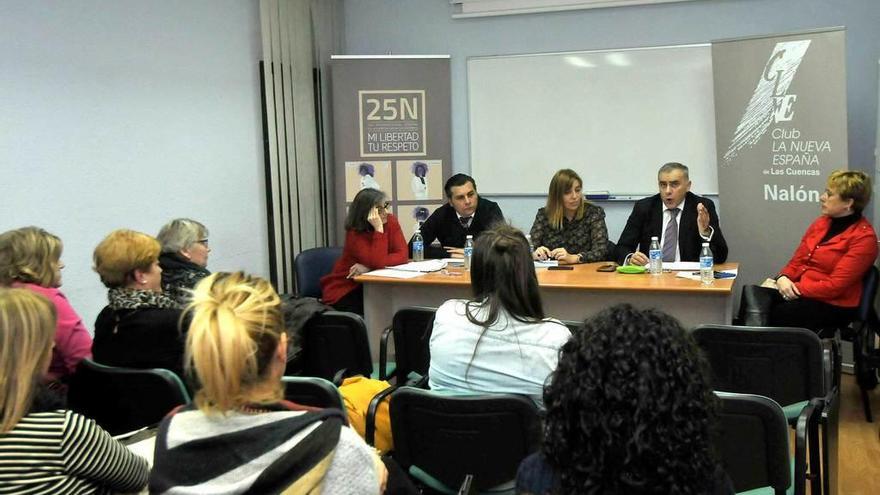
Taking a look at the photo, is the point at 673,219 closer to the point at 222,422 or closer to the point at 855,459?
the point at 855,459

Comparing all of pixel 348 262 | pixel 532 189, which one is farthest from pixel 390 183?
pixel 348 262

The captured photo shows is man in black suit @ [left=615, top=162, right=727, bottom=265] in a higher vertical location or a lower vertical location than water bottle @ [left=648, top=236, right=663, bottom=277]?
higher

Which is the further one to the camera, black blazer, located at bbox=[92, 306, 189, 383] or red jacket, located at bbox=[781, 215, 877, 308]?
red jacket, located at bbox=[781, 215, 877, 308]

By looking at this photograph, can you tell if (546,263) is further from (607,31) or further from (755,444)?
(755,444)

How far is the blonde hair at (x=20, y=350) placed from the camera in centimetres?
156

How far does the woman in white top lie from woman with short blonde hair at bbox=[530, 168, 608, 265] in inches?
94.1

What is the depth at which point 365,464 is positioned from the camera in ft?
4.49

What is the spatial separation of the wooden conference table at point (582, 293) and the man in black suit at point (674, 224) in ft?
1.00

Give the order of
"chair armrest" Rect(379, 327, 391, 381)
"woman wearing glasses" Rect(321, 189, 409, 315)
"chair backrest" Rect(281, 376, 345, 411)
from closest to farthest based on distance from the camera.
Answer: "chair backrest" Rect(281, 376, 345, 411) < "chair armrest" Rect(379, 327, 391, 381) < "woman wearing glasses" Rect(321, 189, 409, 315)

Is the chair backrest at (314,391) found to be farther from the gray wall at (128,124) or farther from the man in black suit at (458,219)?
the man in black suit at (458,219)

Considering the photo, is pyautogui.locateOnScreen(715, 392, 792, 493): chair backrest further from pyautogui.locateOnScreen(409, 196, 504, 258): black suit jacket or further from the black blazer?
pyautogui.locateOnScreen(409, 196, 504, 258): black suit jacket

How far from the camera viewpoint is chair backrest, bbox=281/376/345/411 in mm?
2158

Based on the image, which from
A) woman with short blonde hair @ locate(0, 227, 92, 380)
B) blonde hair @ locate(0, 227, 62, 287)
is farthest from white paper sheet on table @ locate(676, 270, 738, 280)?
blonde hair @ locate(0, 227, 62, 287)

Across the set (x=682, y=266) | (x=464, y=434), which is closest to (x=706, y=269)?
(x=682, y=266)
